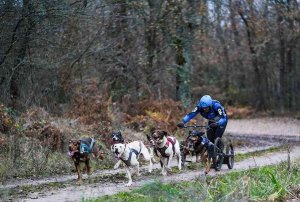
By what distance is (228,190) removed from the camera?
10969 millimetres

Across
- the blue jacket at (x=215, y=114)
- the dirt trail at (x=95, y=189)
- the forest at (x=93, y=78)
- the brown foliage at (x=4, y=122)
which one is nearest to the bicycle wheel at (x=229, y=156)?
the dirt trail at (x=95, y=189)

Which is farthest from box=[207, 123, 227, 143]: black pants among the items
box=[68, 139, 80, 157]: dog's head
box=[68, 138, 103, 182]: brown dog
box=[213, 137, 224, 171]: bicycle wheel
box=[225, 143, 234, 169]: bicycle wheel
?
box=[68, 139, 80, 157]: dog's head

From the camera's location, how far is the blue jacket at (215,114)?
14791 millimetres

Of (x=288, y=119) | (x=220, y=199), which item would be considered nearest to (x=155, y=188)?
(x=220, y=199)

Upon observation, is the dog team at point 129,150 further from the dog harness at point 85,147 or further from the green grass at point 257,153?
the green grass at point 257,153

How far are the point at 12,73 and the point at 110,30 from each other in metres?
6.45

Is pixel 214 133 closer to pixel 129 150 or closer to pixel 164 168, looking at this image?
pixel 164 168

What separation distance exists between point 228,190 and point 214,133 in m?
4.49

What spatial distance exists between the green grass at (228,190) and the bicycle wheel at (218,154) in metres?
1.72

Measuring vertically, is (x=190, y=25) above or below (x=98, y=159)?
above

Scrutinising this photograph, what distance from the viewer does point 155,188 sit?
9969 millimetres

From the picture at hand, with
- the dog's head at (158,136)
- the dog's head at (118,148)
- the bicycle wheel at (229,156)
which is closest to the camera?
the dog's head at (118,148)

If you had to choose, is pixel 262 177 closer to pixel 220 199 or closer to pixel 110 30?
pixel 220 199

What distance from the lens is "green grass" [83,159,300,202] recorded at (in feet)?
32.9
